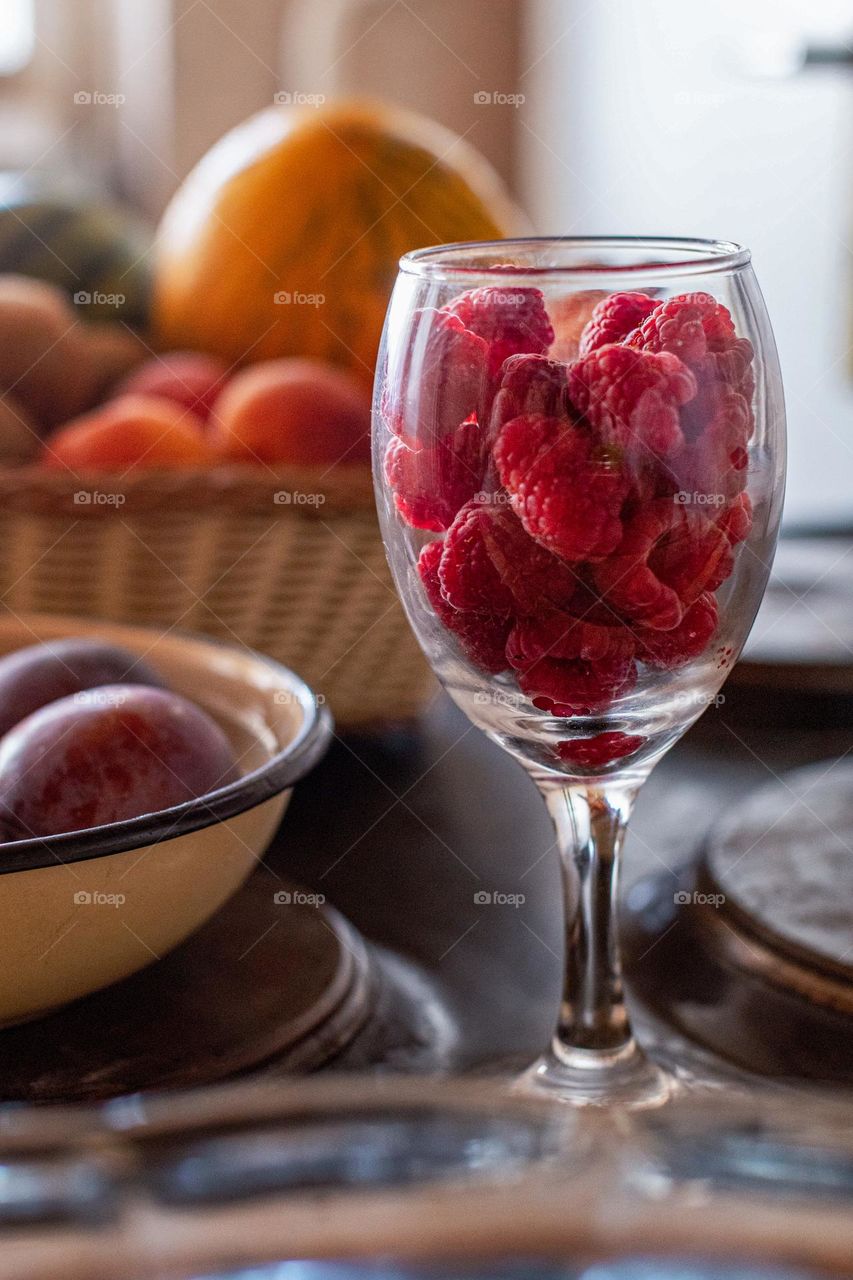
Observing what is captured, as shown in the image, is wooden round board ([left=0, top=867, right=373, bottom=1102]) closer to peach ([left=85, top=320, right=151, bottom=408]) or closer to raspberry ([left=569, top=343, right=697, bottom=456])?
raspberry ([left=569, top=343, right=697, bottom=456])

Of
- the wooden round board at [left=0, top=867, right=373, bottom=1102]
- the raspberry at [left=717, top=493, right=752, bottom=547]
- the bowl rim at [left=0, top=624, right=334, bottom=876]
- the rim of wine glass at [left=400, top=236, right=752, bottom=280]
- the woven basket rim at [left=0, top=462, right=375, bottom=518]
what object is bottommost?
the wooden round board at [left=0, top=867, right=373, bottom=1102]

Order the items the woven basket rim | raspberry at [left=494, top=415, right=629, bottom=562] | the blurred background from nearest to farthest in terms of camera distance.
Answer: raspberry at [left=494, top=415, right=629, bottom=562]
the woven basket rim
the blurred background

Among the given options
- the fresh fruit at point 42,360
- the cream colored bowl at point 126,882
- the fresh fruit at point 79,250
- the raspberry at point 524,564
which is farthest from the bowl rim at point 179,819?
the fresh fruit at point 79,250

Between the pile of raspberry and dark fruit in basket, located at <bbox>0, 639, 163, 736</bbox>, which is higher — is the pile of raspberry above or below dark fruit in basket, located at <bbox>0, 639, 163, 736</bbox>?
above

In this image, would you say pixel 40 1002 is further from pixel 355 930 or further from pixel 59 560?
pixel 59 560

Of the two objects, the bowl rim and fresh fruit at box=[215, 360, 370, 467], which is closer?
the bowl rim

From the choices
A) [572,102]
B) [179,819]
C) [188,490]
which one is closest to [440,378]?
[179,819]

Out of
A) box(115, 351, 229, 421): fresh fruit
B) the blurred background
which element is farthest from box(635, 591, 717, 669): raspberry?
the blurred background

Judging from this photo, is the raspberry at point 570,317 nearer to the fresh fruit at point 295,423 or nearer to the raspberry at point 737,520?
the raspberry at point 737,520
